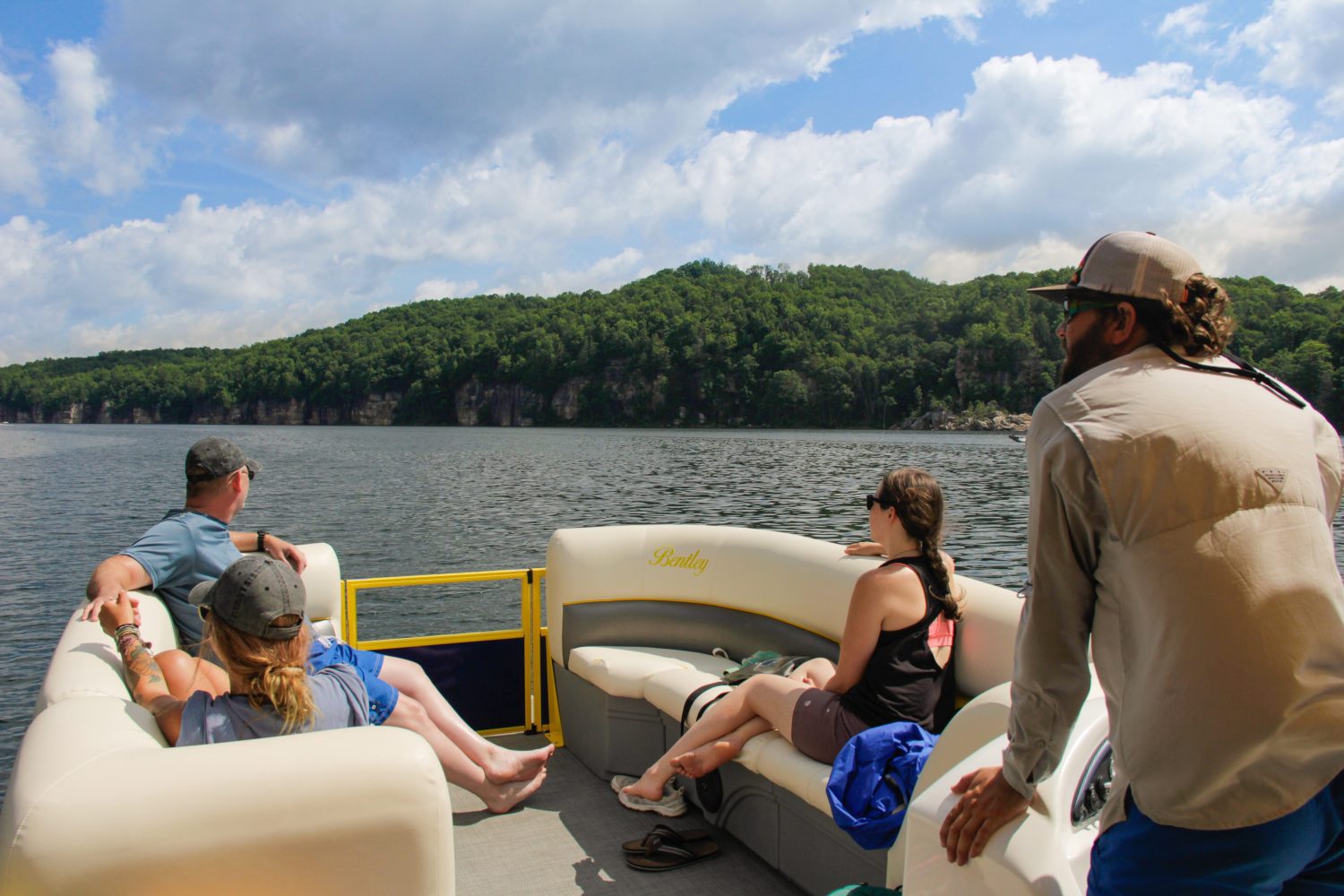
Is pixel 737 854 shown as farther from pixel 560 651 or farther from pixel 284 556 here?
pixel 284 556

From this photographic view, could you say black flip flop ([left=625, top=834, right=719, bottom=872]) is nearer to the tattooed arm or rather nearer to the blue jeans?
the tattooed arm

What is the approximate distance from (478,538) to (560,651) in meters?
14.0

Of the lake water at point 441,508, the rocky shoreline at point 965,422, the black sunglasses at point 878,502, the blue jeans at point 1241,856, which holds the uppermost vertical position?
the black sunglasses at point 878,502

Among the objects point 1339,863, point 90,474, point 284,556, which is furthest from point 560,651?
point 90,474

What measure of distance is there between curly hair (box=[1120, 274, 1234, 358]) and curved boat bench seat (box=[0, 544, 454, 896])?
1368 millimetres

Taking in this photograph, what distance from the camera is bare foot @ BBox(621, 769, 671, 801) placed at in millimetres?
3312

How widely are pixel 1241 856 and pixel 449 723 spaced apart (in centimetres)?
265

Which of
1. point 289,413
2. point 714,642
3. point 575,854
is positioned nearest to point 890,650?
point 575,854

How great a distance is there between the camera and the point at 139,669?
7.68 ft

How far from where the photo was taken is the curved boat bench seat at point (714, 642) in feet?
9.57

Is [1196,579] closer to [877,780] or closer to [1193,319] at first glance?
[1193,319]

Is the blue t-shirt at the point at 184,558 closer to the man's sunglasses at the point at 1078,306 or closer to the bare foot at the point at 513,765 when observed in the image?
the bare foot at the point at 513,765

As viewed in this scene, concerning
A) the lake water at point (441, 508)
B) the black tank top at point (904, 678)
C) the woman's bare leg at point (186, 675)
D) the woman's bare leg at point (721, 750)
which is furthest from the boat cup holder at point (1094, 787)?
the lake water at point (441, 508)

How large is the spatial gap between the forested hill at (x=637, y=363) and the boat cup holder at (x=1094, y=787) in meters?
71.0
